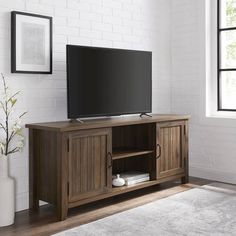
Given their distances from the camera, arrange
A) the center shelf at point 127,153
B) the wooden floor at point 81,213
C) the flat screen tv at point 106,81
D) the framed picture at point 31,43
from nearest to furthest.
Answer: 1. the wooden floor at point 81,213
2. the framed picture at point 31,43
3. the flat screen tv at point 106,81
4. the center shelf at point 127,153

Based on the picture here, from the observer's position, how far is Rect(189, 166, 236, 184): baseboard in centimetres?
410

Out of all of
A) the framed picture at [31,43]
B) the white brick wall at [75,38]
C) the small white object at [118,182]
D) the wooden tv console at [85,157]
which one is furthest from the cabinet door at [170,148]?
the framed picture at [31,43]

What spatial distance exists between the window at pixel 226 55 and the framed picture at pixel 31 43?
198cm

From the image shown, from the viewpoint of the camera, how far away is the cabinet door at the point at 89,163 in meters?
2.95

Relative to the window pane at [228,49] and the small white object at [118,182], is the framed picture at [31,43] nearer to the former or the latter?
the small white object at [118,182]

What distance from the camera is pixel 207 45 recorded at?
14.0 feet

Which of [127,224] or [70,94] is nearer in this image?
[127,224]

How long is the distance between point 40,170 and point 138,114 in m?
1.40

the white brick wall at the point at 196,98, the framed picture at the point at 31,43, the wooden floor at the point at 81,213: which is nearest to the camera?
the wooden floor at the point at 81,213

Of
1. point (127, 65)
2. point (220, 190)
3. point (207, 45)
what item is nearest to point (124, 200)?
point (220, 190)

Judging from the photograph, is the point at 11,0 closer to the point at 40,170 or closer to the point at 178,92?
the point at 40,170

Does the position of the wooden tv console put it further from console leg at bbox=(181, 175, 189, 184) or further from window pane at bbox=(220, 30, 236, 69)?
window pane at bbox=(220, 30, 236, 69)

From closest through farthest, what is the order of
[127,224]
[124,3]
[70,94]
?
[127,224] → [70,94] → [124,3]

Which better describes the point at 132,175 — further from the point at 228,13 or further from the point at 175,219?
the point at 228,13
